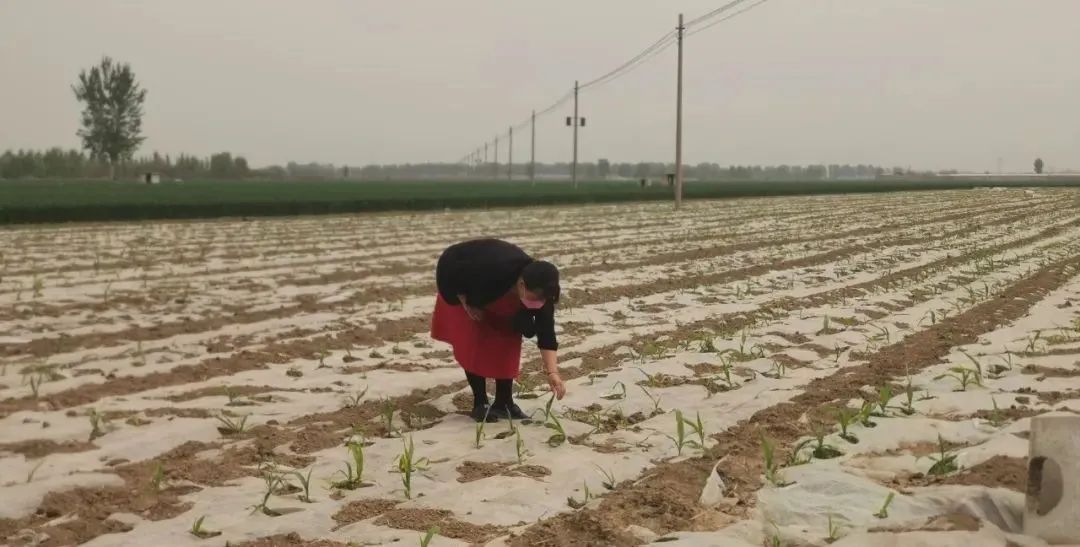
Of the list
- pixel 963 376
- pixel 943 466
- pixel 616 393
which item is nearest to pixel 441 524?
pixel 943 466

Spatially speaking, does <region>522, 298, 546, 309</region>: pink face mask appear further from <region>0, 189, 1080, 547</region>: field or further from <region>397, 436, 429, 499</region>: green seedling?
<region>397, 436, 429, 499</region>: green seedling

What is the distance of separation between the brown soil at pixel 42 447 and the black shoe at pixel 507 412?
1823 mm

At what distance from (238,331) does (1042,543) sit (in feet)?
19.3

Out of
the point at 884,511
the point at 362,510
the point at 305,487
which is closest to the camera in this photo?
the point at 884,511

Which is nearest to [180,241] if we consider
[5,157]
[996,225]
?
[996,225]

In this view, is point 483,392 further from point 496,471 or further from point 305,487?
point 305,487

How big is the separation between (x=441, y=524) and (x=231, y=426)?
1.68 m

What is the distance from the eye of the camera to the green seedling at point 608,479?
11.6 ft

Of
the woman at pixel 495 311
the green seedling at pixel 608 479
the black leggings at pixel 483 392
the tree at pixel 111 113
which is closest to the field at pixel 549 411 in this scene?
the green seedling at pixel 608 479

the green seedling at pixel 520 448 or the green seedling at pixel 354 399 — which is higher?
the green seedling at pixel 520 448

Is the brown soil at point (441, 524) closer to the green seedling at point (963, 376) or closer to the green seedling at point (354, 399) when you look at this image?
the green seedling at point (354, 399)

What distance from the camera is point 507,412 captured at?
14.7ft

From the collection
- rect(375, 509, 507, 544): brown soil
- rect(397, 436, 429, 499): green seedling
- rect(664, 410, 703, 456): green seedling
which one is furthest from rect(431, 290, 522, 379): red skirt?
rect(375, 509, 507, 544): brown soil

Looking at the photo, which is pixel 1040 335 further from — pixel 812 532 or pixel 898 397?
pixel 812 532
